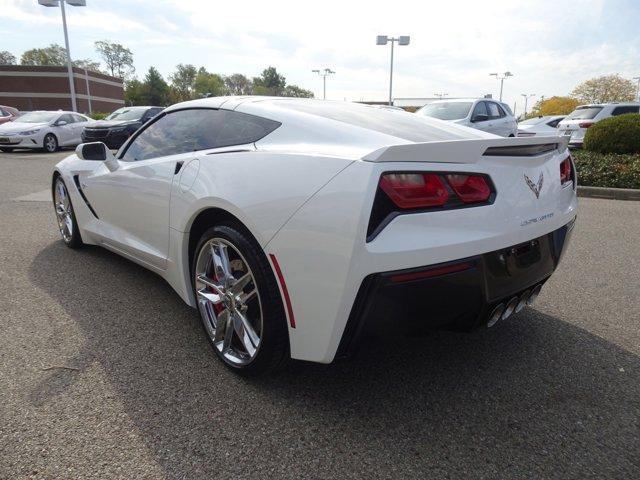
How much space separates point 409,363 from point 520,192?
3.35ft

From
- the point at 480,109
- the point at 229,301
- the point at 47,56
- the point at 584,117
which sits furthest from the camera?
the point at 47,56

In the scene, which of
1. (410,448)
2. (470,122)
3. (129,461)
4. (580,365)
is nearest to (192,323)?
(129,461)

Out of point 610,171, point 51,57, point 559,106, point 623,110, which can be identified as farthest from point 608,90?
point 51,57

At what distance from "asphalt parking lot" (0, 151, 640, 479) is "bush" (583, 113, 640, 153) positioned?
8.84 m

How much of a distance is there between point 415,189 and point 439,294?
405 mm

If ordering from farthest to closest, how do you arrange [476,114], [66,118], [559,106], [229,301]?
[559,106] < [66,118] < [476,114] < [229,301]

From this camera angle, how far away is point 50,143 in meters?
15.3

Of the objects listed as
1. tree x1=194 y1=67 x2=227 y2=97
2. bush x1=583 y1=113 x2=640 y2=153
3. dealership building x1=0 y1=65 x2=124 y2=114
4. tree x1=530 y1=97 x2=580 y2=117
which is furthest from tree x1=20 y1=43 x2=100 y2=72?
bush x1=583 y1=113 x2=640 y2=153

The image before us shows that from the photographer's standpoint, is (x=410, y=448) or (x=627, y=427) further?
(x=627, y=427)

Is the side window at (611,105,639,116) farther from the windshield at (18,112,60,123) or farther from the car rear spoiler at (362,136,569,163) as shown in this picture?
the windshield at (18,112,60,123)

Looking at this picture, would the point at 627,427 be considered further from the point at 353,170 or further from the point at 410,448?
the point at 353,170

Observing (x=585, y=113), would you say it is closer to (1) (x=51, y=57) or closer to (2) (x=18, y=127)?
(2) (x=18, y=127)

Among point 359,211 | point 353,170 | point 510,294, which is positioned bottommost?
point 510,294

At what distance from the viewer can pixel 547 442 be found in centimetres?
189
